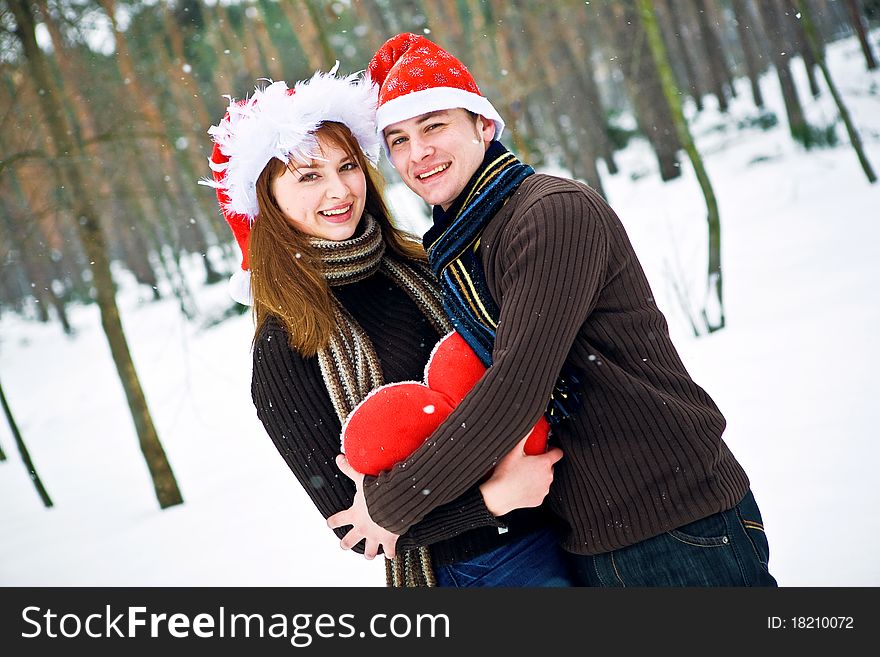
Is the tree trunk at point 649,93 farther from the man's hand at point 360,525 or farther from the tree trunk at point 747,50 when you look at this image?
the man's hand at point 360,525

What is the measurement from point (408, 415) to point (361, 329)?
1.28ft

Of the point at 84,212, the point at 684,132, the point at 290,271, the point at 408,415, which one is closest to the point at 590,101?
the point at 684,132

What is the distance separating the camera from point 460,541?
1.92 m

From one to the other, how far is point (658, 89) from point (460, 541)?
12.9 metres

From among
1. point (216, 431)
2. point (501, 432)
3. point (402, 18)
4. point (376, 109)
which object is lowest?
point (216, 431)

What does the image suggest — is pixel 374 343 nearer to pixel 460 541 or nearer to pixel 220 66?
pixel 460 541

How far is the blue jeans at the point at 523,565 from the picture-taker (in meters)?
1.88

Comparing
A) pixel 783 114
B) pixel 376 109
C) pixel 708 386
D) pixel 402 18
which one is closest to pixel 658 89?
pixel 783 114

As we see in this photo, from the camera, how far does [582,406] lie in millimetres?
1675

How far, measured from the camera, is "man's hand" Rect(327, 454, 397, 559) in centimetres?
172

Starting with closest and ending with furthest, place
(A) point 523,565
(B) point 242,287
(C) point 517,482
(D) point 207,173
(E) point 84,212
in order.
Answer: (C) point 517,482 < (A) point 523,565 < (B) point 242,287 < (E) point 84,212 < (D) point 207,173

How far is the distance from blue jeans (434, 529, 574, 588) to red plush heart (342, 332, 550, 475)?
12.8 inches

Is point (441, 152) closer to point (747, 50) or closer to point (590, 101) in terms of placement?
point (747, 50)

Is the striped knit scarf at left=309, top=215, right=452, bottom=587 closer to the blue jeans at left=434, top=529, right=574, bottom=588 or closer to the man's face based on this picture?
the blue jeans at left=434, top=529, right=574, bottom=588
